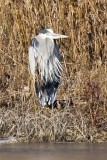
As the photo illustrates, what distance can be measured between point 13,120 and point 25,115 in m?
0.16

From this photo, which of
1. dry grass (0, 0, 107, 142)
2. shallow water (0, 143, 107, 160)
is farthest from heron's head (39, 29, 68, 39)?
shallow water (0, 143, 107, 160)

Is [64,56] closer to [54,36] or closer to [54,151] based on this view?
[54,36]

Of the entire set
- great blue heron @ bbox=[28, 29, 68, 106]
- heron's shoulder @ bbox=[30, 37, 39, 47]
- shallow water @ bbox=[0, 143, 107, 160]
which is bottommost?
shallow water @ bbox=[0, 143, 107, 160]

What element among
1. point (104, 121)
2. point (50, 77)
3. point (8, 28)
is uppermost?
point (8, 28)

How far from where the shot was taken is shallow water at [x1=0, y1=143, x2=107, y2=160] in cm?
543

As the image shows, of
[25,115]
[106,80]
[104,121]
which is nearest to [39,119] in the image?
[25,115]

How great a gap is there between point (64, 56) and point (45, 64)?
67cm

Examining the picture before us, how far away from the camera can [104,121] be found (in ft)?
23.2

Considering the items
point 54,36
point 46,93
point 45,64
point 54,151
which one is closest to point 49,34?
point 54,36

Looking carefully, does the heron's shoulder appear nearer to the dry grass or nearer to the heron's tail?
the dry grass

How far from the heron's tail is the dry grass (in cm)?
10

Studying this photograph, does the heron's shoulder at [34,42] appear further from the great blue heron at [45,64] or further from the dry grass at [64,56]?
the dry grass at [64,56]

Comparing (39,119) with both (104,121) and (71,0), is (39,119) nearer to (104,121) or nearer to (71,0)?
(104,121)

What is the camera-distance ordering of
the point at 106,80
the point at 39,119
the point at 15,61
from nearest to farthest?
the point at 39,119, the point at 106,80, the point at 15,61
